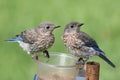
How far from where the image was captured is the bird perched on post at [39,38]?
654 centimetres

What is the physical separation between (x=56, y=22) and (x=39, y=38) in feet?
14.3

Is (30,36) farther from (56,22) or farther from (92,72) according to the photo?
(56,22)

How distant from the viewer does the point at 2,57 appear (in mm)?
10062

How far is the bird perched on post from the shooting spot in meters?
6.54

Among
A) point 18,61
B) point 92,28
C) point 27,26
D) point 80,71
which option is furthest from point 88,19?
point 80,71

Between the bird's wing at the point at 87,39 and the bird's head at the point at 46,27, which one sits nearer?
the bird's head at the point at 46,27

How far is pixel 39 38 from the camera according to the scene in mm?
6848

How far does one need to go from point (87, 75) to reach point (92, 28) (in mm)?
5447

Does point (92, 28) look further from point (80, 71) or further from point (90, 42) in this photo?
point (80, 71)

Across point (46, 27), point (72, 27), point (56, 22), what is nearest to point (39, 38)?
point (46, 27)

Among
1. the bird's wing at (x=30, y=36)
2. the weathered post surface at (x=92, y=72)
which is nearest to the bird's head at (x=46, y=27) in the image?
the bird's wing at (x=30, y=36)

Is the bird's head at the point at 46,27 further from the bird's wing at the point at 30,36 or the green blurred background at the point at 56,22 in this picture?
the green blurred background at the point at 56,22

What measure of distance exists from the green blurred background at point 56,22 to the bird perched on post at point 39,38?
2665mm

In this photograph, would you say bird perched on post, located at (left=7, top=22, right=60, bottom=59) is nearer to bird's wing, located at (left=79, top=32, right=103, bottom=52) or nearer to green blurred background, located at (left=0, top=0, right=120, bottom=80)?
bird's wing, located at (left=79, top=32, right=103, bottom=52)
